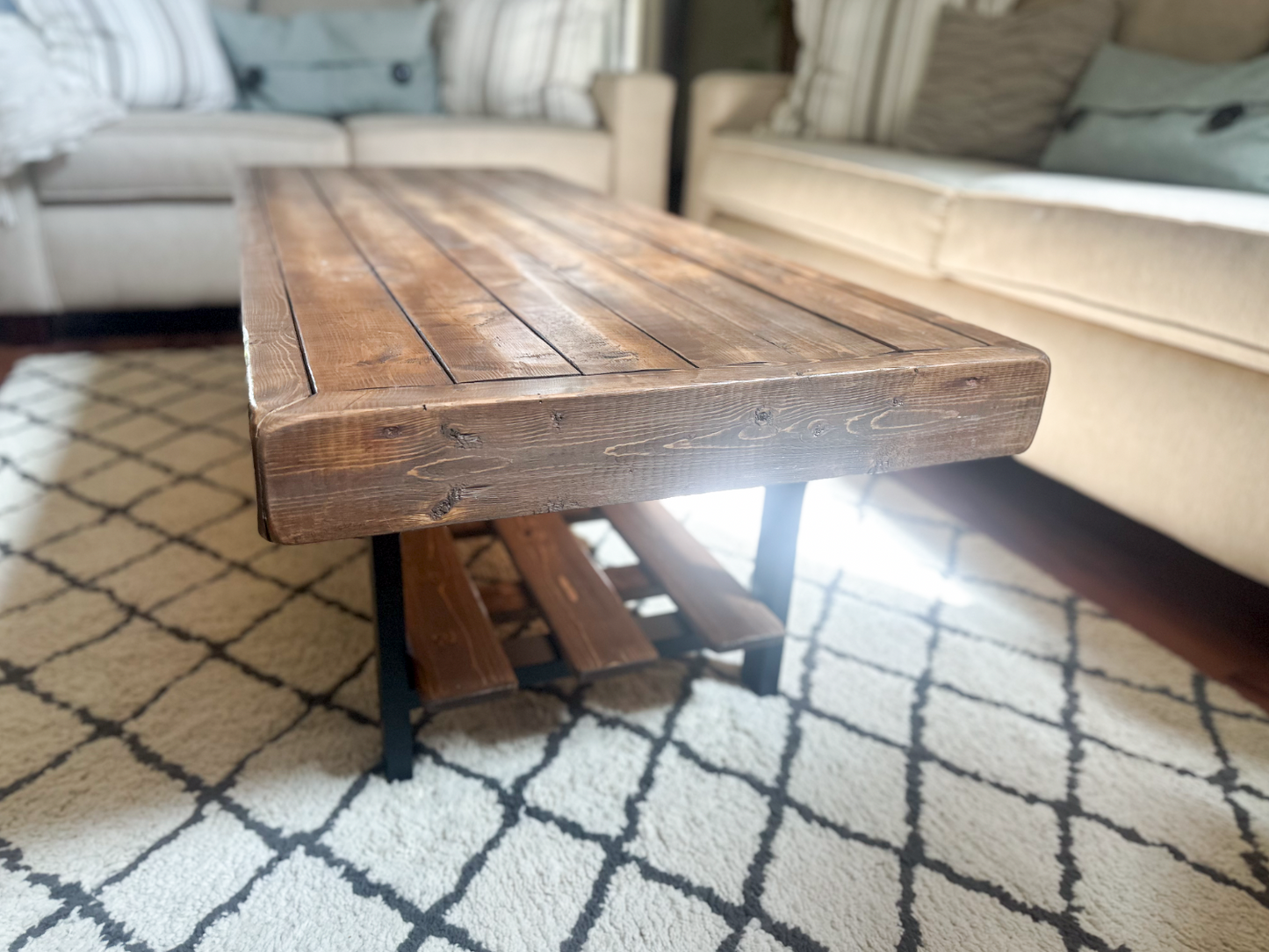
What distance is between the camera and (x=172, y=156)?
2.02m

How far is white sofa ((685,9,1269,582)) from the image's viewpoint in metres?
1.09

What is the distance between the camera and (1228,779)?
920 mm

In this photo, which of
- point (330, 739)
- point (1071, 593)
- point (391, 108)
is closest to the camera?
point (330, 739)

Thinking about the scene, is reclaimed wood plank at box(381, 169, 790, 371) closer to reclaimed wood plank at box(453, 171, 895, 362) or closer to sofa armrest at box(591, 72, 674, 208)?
reclaimed wood plank at box(453, 171, 895, 362)

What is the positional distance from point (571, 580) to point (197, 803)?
0.42 meters

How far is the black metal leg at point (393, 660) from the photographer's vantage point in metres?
0.74

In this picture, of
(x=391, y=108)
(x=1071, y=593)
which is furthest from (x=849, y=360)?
(x=391, y=108)

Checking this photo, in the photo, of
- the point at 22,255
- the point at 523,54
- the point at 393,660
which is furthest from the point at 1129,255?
the point at 22,255

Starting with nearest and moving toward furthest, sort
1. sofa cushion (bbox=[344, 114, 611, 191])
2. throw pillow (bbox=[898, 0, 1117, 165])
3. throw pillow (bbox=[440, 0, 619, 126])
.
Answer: throw pillow (bbox=[898, 0, 1117, 165]) < sofa cushion (bbox=[344, 114, 611, 191]) < throw pillow (bbox=[440, 0, 619, 126])

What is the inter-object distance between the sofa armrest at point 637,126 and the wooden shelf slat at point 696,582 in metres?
1.66

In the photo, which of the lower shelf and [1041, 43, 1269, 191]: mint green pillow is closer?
the lower shelf

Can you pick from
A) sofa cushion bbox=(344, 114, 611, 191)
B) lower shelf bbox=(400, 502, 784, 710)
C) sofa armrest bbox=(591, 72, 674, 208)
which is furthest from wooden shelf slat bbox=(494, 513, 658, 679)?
sofa armrest bbox=(591, 72, 674, 208)

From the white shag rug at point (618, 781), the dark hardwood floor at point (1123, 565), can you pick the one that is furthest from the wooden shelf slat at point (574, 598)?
the dark hardwood floor at point (1123, 565)

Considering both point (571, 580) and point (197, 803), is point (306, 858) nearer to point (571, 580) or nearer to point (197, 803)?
point (197, 803)
